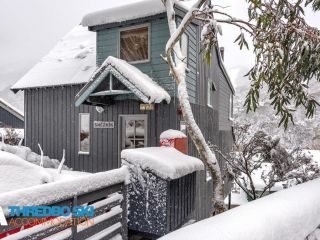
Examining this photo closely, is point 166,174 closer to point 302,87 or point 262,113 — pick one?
point 302,87

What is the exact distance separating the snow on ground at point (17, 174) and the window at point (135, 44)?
6253 millimetres

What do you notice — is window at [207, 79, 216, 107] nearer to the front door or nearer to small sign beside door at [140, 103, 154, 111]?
the front door

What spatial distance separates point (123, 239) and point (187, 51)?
7646 millimetres

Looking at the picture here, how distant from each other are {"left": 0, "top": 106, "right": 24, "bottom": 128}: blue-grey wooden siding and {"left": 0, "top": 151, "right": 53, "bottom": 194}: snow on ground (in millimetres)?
20253

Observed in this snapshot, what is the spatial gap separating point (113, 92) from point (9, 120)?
18385 millimetres

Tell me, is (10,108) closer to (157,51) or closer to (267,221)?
(157,51)

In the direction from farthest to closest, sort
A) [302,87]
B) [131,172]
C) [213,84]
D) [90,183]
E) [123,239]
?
[213,84], [302,87], [131,172], [123,239], [90,183]

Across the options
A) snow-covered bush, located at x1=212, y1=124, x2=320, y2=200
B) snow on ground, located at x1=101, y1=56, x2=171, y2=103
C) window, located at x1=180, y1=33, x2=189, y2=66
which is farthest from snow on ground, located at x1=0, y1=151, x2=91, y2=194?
snow-covered bush, located at x1=212, y1=124, x2=320, y2=200

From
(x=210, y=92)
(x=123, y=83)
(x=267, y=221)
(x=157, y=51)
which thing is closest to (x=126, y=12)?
(x=157, y=51)

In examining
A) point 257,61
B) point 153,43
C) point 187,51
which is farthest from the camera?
point 187,51

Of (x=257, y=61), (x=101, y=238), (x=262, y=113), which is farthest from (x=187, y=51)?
(x=262, y=113)

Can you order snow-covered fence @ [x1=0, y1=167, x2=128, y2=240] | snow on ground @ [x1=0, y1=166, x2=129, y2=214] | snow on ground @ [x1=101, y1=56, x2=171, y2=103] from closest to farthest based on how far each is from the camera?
snow on ground @ [x1=0, y1=166, x2=129, y2=214], snow-covered fence @ [x1=0, y1=167, x2=128, y2=240], snow on ground @ [x1=101, y1=56, x2=171, y2=103]

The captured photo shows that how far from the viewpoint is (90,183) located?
384 cm

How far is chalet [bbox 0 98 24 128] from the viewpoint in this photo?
73.9 ft
